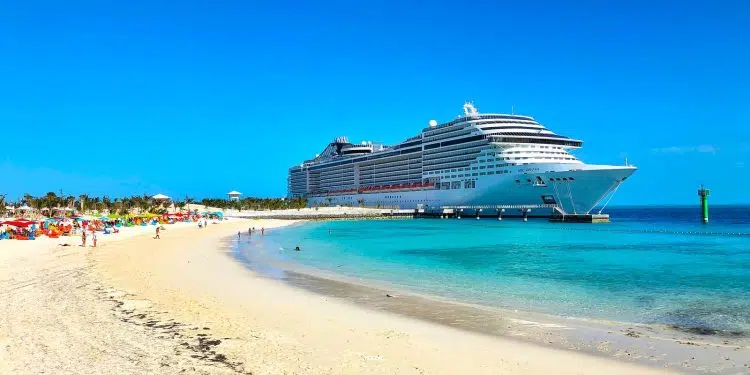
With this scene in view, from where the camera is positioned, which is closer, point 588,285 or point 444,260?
point 588,285

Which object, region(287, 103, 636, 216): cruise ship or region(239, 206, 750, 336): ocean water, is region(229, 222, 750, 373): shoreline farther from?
region(287, 103, 636, 216): cruise ship

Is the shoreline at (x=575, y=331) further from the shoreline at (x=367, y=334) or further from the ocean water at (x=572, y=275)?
the ocean water at (x=572, y=275)

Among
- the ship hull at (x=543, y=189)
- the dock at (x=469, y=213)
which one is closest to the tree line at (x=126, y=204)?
the dock at (x=469, y=213)

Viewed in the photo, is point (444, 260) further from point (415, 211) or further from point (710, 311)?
point (415, 211)

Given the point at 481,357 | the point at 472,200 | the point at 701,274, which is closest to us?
the point at 481,357

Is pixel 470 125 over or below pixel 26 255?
over

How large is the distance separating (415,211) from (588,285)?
63154 millimetres

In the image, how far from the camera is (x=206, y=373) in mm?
6102

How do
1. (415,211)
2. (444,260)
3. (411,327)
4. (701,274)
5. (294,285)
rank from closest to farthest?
(411,327)
(294,285)
(701,274)
(444,260)
(415,211)

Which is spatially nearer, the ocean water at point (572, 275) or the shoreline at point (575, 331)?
the shoreline at point (575, 331)

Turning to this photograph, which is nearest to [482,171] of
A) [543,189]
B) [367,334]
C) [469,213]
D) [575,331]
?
[469,213]

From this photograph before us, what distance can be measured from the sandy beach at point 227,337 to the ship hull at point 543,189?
4524cm

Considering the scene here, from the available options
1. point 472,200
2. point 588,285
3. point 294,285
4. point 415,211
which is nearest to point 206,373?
point 294,285

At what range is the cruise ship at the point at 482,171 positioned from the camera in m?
54.7
